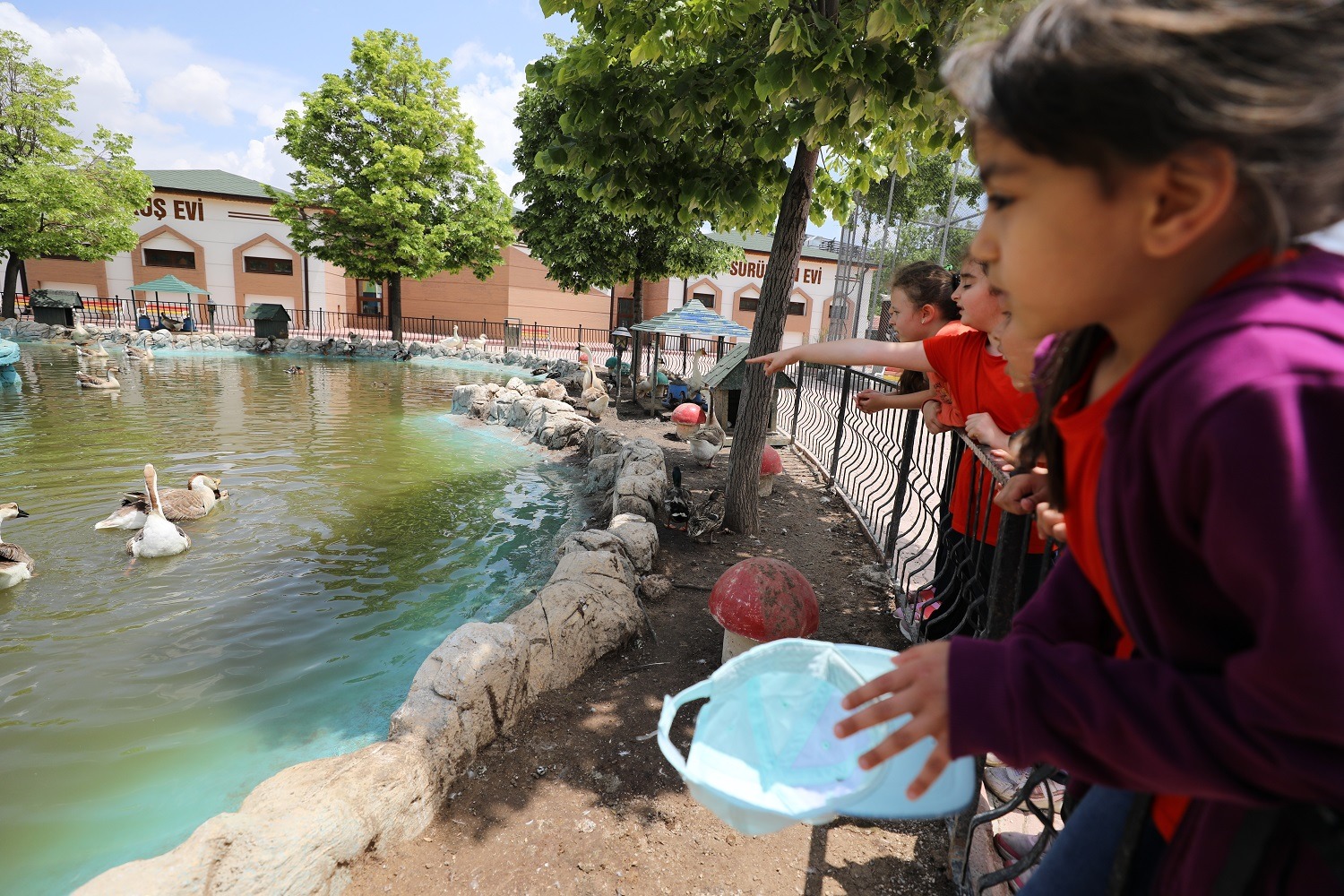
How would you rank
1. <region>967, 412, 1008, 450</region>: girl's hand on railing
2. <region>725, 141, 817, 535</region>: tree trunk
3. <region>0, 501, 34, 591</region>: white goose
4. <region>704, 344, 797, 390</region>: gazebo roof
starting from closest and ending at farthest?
<region>967, 412, 1008, 450</region>: girl's hand on railing
<region>0, 501, 34, 591</region>: white goose
<region>725, 141, 817, 535</region>: tree trunk
<region>704, 344, 797, 390</region>: gazebo roof

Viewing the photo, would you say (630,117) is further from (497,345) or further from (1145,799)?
(497,345)

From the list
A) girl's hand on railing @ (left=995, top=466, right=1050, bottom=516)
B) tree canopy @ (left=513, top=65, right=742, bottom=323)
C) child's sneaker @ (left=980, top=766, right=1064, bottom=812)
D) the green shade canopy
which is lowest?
child's sneaker @ (left=980, top=766, right=1064, bottom=812)

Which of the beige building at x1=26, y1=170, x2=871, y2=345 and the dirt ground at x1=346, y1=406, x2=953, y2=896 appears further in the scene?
the beige building at x1=26, y1=170, x2=871, y2=345

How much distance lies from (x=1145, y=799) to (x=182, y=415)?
15.4m

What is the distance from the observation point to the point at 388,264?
86.6ft

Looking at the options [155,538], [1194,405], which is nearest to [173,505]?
Result: [155,538]

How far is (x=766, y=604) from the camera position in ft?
12.0

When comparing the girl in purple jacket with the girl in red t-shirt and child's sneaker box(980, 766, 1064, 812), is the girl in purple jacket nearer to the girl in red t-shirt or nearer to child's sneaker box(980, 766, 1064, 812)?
child's sneaker box(980, 766, 1064, 812)

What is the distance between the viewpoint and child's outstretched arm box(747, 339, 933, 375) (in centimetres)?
256

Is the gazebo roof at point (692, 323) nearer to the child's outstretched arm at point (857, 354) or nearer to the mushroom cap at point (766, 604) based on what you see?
the mushroom cap at point (766, 604)

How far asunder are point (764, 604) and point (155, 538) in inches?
228

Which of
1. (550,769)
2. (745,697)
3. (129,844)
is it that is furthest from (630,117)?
(129,844)

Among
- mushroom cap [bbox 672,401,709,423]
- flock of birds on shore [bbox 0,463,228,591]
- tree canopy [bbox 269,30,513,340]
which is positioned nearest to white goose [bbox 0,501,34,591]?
flock of birds on shore [bbox 0,463,228,591]

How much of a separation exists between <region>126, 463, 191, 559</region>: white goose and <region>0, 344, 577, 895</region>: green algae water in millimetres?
113
